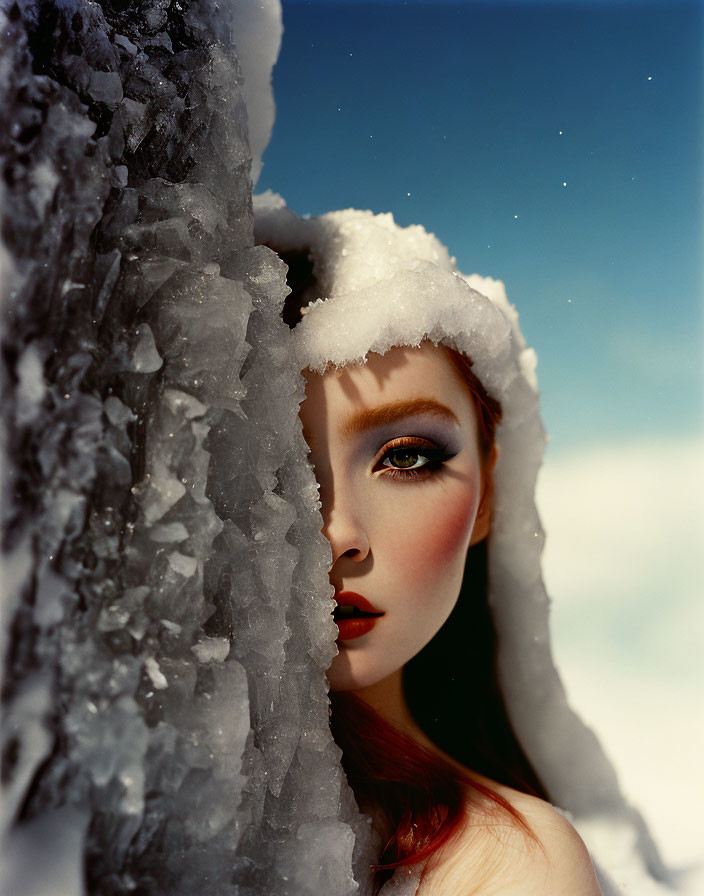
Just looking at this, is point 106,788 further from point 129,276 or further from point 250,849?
point 129,276

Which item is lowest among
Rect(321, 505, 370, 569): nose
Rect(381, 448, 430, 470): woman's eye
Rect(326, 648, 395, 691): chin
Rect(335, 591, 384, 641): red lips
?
Rect(326, 648, 395, 691): chin

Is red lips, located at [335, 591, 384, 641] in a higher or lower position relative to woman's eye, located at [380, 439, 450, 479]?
lower

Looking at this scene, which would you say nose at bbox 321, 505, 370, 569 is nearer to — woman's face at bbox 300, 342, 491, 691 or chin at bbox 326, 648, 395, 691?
woman's face at bbox 300, 342, 491, 691

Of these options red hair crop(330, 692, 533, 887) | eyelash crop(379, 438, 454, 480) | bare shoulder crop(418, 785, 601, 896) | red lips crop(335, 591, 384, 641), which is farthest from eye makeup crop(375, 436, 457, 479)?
bare shoulder crop(418, 785, 601, 896)

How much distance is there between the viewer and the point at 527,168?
4.62ft

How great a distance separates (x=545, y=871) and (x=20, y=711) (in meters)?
0.62

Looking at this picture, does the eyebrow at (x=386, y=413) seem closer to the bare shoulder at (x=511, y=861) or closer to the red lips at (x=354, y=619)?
the red lips at (x=354, y=619)

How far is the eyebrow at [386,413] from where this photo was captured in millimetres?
851

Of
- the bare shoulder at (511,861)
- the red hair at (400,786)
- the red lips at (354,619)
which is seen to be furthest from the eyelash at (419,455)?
the bare shoulder at (511,861)

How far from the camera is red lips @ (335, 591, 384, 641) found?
858mm

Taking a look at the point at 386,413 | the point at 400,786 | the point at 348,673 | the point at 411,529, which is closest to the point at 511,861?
the point at 400,786

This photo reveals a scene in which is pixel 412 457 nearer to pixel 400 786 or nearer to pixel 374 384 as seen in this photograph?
pixel 374 384

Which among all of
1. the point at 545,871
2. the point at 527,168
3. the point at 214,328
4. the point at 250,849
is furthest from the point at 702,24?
the point at 250,849

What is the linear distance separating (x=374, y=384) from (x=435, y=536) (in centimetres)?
19
